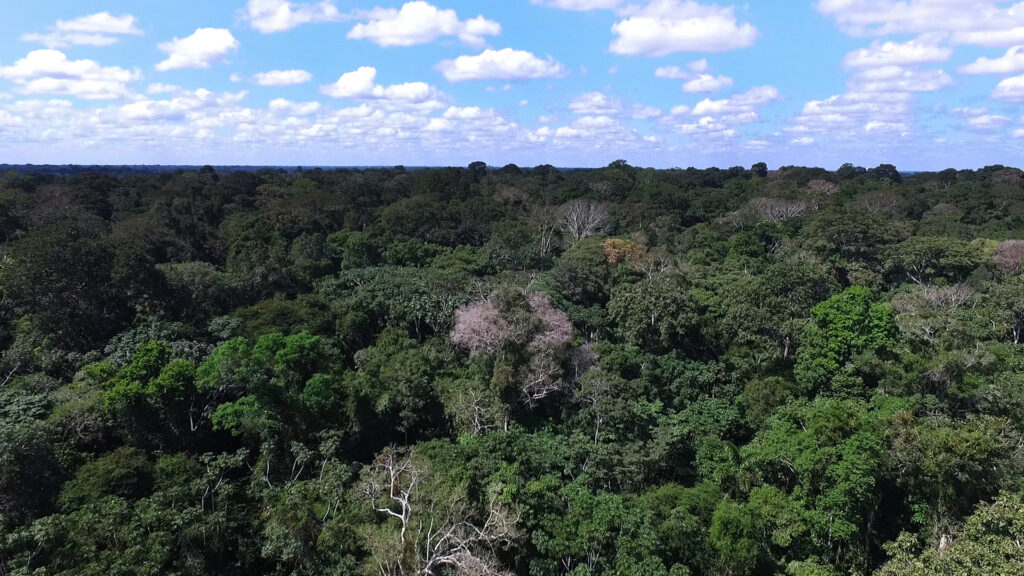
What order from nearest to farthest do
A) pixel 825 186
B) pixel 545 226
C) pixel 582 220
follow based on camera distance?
pixel 545 226
pixel 582 220
pixel 825 186

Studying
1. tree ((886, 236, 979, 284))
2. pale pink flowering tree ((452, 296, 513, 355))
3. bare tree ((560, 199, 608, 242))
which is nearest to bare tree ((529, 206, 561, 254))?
bare tree ((560, 199, 608, 242))

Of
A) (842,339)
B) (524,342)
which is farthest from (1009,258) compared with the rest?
(524,342)

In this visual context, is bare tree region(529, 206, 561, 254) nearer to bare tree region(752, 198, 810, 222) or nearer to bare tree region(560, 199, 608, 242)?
bare tree region(560, 199, 608, 242)

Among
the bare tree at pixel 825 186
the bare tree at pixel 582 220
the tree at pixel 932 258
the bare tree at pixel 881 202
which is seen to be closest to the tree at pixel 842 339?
the tree at pixel 932 258

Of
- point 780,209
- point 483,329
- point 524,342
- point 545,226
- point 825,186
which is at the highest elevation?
point 825,186

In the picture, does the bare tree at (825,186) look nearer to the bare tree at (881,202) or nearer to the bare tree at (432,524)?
the bare tree at (881,202)

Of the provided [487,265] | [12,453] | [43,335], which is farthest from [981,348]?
[43,335]

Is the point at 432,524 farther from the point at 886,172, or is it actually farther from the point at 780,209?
the point at 886,172

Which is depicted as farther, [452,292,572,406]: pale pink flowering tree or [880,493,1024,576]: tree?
[452,292,572,406]: pale pink flowering tree
